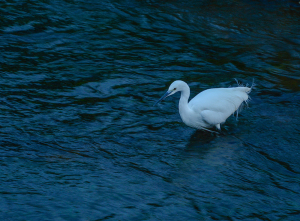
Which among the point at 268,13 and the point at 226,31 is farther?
the point at 268,13

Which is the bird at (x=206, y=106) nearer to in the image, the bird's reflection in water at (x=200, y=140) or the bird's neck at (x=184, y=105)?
the bird's neck at (x=184, y=105)

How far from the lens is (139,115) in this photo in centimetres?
767

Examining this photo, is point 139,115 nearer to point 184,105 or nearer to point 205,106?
point 184,105

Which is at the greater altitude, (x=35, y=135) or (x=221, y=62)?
(x=221, y=62)


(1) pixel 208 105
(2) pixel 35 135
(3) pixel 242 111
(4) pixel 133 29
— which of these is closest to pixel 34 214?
(2) pixel 35 135

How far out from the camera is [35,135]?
6730 mm

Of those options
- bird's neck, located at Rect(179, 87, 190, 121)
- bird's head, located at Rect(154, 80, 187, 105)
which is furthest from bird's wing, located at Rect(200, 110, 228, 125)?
bird's head, located at Rect(154, 80, 187, 105)

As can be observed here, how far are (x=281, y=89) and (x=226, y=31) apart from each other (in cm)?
313

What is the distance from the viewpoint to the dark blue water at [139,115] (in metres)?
5.46

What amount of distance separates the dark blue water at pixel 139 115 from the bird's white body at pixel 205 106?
0.84 feet

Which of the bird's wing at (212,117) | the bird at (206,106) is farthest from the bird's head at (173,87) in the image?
the bird's wing at (212,117)

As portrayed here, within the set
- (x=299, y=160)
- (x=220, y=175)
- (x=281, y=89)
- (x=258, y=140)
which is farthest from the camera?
(x=281, y=89)

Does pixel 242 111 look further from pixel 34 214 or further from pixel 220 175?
pixel 34 214

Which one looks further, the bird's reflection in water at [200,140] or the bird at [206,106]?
the bird at [206,106]
